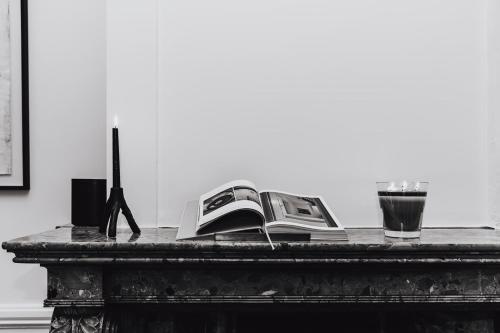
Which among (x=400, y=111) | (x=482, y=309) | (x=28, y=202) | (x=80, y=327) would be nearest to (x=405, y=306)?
(x=482, y=309)

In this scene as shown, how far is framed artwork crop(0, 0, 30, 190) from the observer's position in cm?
131

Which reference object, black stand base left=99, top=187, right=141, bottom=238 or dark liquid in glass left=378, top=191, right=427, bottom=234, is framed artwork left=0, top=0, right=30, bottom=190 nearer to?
black stand base left=99, top=187, right=141, bottom=238

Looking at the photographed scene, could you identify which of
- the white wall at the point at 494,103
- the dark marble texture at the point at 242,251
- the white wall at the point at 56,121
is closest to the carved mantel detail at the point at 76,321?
the dark marble texture at the point at 242,251

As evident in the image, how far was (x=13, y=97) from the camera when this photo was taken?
131 cm

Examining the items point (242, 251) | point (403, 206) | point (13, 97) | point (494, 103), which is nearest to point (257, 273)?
point (242, 251)

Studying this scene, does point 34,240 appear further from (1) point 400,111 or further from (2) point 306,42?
(1) point 400,111

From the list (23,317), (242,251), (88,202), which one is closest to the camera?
(242,251)

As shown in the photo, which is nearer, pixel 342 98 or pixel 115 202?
pixel 115 202

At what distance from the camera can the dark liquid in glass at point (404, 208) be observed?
89cm

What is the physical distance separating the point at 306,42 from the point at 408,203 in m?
0.53

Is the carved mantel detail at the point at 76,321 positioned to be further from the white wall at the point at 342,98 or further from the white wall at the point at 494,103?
the white wall at the point at 494,103

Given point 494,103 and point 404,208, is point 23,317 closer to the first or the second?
point 404,208

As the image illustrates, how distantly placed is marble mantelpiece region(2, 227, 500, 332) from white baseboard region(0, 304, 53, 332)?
0.52 meters

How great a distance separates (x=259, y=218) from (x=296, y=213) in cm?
10
